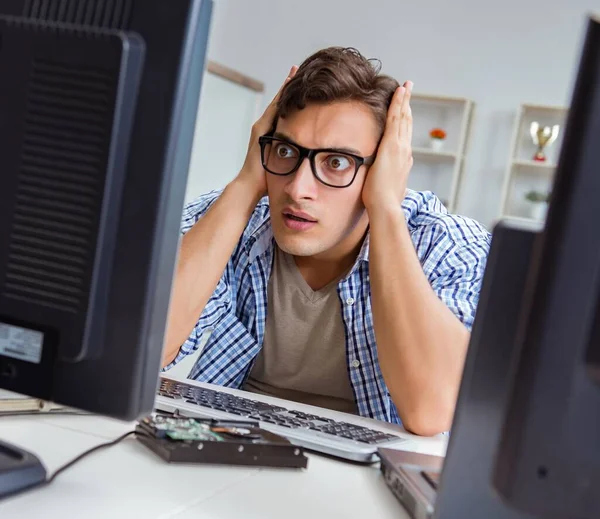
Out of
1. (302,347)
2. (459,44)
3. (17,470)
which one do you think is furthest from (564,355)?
(459,44)

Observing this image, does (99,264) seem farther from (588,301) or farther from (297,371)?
(297,371)

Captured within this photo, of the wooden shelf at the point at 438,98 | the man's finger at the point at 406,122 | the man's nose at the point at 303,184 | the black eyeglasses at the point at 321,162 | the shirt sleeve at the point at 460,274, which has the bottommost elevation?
the shirt sleeve at the point at 460,274

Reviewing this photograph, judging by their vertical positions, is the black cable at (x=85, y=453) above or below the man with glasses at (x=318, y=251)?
below

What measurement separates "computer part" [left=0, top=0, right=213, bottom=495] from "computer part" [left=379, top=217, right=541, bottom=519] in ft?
0.85

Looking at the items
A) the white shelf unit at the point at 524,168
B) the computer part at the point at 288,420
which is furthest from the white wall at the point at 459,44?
the computer part at the point at 288,420

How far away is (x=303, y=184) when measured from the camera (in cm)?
150

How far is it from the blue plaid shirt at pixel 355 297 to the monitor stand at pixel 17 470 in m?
0.77

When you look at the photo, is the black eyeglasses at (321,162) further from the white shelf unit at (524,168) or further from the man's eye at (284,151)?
the white shelf unit at (524,168)

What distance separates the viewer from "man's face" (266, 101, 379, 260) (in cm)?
152

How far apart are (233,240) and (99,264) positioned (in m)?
0.88

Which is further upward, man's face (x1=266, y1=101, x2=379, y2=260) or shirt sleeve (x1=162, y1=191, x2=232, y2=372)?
man's face (x1=266, y1=101, x2=379, y2=260)

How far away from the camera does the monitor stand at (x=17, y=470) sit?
2.15 ft

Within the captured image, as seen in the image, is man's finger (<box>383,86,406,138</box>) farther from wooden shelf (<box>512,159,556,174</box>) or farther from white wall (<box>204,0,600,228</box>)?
white wall (<box>204,0,600,228</box>)

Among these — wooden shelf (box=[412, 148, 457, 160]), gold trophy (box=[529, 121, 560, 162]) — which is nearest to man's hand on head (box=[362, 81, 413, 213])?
wooden shelf (box=[412, 148, 457, 160])
